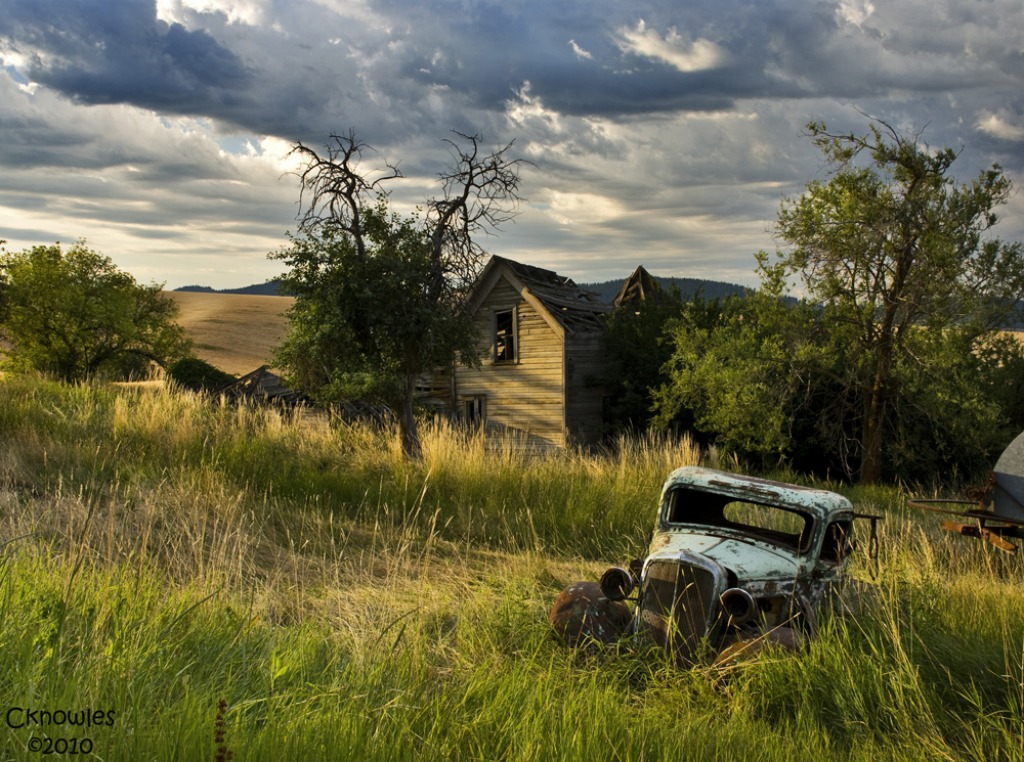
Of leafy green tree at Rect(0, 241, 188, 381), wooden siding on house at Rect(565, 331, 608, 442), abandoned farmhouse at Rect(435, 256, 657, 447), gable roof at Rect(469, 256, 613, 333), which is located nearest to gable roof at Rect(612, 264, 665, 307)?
gable roof at Rect(469, 256, 613, 333)

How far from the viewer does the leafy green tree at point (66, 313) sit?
32062 mm

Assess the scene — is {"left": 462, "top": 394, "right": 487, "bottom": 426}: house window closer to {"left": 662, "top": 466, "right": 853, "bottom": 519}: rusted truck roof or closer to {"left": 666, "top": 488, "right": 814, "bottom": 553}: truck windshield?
{"left": 666, "top": 488, "right": 814, "bottom": 553}: truck windshield

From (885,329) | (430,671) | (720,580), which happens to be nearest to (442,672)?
(430,671)

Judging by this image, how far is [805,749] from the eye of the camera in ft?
12.7

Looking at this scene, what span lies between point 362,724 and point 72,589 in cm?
242

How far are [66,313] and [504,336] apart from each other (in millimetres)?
17432

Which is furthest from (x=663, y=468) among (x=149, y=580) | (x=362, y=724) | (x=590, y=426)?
(x=590, y=426)

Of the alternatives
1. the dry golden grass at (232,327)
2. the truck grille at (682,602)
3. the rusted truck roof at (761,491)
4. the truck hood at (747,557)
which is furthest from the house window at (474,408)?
the dry golden grass at (232,327)

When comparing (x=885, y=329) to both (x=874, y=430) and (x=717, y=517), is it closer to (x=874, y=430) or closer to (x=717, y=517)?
(x=874, y=430)

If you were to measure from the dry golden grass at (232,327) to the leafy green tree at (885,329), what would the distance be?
40926 mm

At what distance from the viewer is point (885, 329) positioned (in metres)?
20.3

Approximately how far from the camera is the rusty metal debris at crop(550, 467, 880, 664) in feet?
17.0

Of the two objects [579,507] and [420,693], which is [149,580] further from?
[579,507]

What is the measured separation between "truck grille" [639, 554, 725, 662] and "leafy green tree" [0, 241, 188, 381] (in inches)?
1207
